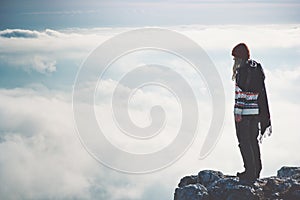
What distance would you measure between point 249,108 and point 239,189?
2.57m

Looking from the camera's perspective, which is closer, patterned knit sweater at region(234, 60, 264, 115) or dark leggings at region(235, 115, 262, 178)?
patterned knit sweater at region(234, 60, 264, 115)

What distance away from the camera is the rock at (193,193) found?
1398cm

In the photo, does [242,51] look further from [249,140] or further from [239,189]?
[239,189]

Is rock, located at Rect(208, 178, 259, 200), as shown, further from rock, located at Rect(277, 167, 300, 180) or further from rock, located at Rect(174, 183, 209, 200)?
rock, located at Rect(277, 167, 300, 180)

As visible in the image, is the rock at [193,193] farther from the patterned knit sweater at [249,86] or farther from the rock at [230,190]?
the patterned knit sweater at [249,86]

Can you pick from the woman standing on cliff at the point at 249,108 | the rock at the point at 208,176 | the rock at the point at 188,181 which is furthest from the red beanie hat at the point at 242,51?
the rock at the point at 188,181

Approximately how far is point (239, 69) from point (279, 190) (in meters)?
4.21

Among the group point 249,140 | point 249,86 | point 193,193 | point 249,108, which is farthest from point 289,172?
point 249,86

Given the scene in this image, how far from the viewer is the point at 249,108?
541 inches

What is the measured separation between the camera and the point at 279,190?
46.8 ft

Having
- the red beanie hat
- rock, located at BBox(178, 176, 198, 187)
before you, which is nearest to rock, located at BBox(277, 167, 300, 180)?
rock, located at BBox(178, 176, 198, 187)

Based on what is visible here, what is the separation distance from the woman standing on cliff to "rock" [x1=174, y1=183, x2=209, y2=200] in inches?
61.4

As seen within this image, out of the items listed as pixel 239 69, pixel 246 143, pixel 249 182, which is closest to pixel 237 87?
pixel 239 69

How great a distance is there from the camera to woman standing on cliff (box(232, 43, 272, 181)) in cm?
1358
